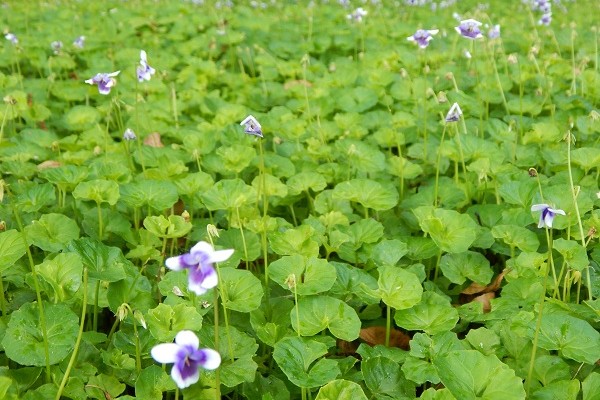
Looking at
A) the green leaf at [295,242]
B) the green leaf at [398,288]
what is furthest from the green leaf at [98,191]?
the green leaf at [398,288]

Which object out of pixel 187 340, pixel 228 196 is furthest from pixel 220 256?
pixel 228 196

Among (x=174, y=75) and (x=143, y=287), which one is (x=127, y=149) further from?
(x=174, y=75)

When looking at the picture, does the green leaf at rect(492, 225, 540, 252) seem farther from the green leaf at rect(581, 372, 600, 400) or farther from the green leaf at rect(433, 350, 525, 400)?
the green leaf at rect(433, 350, 525, 400)

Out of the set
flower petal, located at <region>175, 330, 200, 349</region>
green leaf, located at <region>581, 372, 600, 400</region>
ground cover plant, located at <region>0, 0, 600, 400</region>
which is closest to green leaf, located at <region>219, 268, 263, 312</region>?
ground cover plant, located at <region>0, 0, 600, 400</region>

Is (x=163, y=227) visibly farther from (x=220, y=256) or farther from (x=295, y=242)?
(x=220, y=256)

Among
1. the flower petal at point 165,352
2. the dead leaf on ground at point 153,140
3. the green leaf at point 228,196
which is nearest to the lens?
the flower petal at point 165,352

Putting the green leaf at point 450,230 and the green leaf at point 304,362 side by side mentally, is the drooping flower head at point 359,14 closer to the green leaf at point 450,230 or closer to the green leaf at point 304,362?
the green leaf at point 450,230
